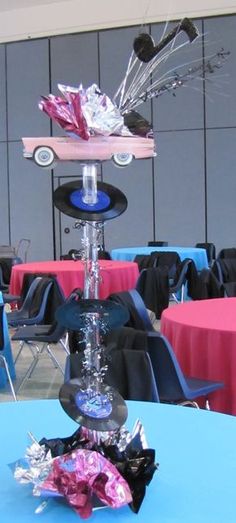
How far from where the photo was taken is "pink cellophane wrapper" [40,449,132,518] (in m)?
1.22

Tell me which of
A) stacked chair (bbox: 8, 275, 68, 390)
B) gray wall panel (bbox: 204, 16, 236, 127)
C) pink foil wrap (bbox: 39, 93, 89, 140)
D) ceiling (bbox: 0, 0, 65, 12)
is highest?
ceiling (bbox: 0, 0, 65, 12)

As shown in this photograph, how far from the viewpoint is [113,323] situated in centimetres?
130

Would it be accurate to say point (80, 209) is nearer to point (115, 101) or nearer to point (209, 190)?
point (115, 101)

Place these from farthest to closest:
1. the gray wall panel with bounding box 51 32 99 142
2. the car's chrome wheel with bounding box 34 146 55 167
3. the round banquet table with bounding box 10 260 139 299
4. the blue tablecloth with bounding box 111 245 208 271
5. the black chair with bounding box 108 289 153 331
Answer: the gray wall panel with bounding box 51 32 99 142 < the blue tablecloth with bounding box 111 245 208 271 < the round banquet table with bounding box 10 260 139 299 < the black chair with bounding box 108 289 153 331 < the car's chrome wheel with bounding box 34 146 55 167

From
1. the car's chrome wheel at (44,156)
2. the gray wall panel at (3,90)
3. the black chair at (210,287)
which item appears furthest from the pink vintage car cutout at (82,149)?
the gray wall panel at (3,90)

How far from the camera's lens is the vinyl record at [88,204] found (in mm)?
1277

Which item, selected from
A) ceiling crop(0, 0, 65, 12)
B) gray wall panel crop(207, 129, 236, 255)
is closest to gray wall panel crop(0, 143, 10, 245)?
ceiling crop(0, 0, 65, 12)

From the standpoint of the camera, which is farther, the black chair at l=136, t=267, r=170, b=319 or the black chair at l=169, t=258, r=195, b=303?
the black chair at l=169, t=258, r=195, b=303

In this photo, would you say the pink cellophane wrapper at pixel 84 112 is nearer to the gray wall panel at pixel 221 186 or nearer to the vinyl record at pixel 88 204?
the vinyl record at pixel 88 204

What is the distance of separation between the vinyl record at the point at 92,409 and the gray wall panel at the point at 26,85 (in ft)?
37.2

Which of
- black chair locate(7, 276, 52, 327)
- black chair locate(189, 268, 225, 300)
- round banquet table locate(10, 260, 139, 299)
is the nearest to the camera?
black chair locate(7, 276, 52, 327)

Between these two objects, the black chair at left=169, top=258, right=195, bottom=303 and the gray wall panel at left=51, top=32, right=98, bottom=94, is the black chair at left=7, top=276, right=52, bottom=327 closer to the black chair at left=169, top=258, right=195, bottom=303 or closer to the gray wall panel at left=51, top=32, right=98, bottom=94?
the black chair at left=169, top=258, right=195, bottom=303

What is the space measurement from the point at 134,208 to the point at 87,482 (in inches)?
422

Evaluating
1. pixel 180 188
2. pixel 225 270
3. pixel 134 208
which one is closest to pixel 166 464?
pixel 225 270
